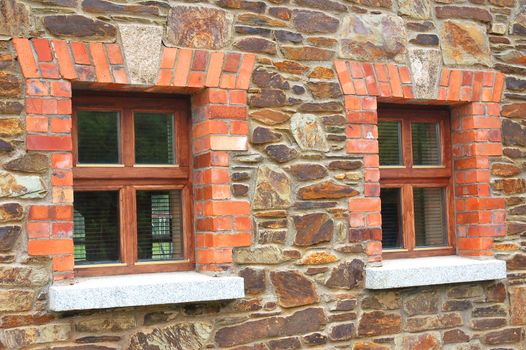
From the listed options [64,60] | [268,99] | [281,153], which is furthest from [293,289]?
[64,60]

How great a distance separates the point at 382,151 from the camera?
5.14 meters

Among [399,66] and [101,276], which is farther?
[399,66]

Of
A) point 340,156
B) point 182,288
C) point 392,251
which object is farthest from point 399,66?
point 182,288

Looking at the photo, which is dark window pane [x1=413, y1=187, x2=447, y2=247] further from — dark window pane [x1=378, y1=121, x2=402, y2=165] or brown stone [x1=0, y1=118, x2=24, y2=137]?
brown stone [x1=0, y1=118, x2=24, y2=137]

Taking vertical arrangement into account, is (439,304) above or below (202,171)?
below

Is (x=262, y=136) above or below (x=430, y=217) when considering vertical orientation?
above

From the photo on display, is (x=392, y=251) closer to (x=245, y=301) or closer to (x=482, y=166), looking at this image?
(x=482, y=166)

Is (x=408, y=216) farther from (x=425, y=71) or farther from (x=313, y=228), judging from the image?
(x=425, y=71)

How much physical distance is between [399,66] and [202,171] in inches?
59.4

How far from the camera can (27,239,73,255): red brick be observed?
3938 mm

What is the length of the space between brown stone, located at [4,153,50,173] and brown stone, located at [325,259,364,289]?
183 centimetres

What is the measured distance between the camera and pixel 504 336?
207 inches

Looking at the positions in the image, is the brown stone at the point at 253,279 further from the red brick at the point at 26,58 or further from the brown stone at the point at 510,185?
the brown stone at the point at 510,185

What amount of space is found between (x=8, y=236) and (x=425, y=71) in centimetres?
281
